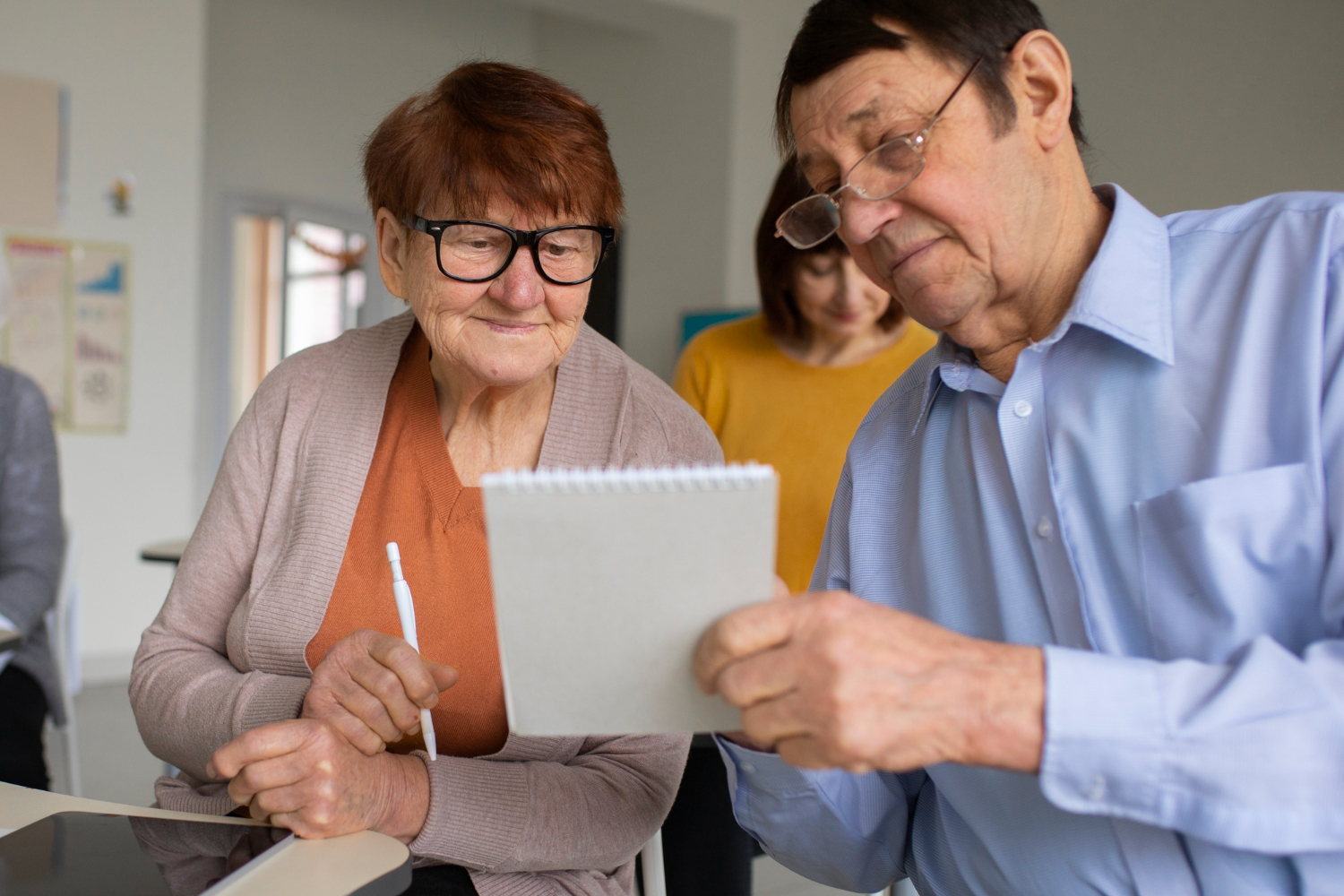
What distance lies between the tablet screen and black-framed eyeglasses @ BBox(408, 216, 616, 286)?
26.8 inches

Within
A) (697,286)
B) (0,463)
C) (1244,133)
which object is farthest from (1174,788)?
(697,286)

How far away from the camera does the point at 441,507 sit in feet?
4.83

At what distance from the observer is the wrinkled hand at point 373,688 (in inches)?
44.6

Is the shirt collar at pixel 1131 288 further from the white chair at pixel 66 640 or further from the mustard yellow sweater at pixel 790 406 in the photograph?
the white chair at pixel 66 640

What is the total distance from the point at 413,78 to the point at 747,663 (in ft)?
26.3

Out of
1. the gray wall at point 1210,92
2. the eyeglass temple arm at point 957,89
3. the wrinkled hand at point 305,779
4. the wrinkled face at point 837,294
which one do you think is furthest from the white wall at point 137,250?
the eyeglass temple arm at point 957,89

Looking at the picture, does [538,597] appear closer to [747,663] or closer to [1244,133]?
[747,663]

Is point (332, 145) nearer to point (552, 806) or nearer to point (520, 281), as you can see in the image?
point (520, 281)

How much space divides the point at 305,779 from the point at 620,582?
0.49 metres

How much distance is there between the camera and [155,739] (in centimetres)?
139

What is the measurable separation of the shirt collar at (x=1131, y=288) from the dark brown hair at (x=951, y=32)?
157 mm

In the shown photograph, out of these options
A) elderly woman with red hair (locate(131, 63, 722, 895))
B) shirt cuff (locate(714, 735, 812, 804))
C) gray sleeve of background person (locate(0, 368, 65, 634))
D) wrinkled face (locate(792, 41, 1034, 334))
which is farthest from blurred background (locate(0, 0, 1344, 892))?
gray sleeve of background person (locate(0, 368, 65, 634))

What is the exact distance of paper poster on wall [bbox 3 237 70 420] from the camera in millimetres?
5668

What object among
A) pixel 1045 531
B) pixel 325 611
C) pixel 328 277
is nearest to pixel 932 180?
pixel 1045 531
